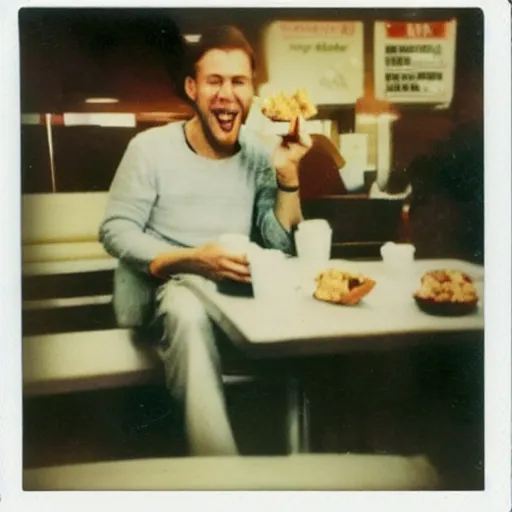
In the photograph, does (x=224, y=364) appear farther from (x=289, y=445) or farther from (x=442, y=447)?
(x=442, y=447)

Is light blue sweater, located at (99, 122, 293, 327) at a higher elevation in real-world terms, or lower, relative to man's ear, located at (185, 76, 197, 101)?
lower

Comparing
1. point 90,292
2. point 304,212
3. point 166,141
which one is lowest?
point 90,292

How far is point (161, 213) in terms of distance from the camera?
1.24m

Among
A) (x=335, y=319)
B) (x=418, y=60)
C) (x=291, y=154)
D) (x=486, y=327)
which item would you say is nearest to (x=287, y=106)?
(x=291, y=154)

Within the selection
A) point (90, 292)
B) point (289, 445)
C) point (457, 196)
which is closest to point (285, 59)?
point (457, 196)

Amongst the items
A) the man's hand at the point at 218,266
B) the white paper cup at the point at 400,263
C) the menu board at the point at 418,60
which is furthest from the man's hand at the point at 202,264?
the menu board at the point at 418,60

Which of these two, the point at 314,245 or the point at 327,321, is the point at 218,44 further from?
the point at 327,321

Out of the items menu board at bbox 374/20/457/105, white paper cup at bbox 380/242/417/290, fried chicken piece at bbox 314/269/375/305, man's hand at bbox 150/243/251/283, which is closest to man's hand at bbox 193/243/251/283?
man's hand at bbox 150/243/251/283

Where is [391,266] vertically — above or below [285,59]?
below

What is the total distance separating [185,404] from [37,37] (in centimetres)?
65

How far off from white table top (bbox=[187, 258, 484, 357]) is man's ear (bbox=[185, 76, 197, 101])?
310 mm

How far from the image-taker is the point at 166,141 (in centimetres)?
124

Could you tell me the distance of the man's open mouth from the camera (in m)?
1.24

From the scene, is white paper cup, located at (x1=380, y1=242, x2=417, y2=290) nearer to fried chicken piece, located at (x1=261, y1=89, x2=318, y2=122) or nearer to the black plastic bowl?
the black plastic bowl
